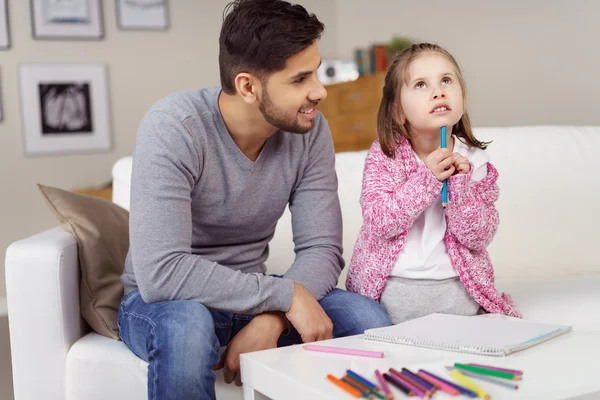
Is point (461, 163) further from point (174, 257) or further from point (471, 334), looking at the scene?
point (174, 257)

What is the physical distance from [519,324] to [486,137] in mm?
1058

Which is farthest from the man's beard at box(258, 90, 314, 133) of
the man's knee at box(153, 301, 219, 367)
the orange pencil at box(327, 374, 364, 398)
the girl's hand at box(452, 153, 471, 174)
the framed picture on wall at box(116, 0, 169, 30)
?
the framed picture on wall at box(116, 0, 169, 30)

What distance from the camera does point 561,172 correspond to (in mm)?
2318

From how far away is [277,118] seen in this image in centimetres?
159

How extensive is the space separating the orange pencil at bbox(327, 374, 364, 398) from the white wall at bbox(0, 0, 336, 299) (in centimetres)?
361

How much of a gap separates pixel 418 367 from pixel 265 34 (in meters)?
0.75

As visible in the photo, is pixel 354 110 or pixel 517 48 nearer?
pixel 517 48

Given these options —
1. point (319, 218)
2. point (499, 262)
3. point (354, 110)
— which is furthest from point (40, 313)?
point (354, 110)

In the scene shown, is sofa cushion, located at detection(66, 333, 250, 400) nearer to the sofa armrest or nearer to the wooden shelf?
the sofa armrest

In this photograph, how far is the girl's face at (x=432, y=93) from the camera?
163 cm

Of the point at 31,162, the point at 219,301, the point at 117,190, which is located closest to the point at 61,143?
the point at 31,162

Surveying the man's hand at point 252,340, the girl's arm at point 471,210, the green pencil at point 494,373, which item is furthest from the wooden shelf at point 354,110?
the green pencil at point 494,373

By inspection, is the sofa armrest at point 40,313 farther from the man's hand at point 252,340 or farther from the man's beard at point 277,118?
the man's beard at point 277,118

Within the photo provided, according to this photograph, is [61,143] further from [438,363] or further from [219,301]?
[438,363]
